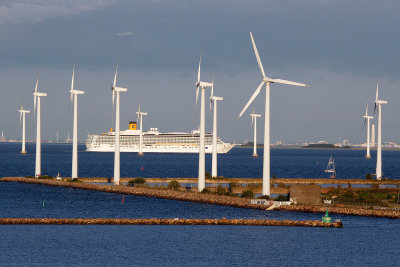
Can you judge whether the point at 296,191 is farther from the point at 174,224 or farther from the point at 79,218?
the point at 79,218

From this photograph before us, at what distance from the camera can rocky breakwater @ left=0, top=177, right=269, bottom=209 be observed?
75125 millimetres

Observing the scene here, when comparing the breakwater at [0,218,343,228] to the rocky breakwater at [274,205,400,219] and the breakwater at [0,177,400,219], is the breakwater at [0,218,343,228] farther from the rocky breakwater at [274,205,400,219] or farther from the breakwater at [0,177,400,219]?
the breakwater at [0,177,400,219]

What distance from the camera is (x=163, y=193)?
279 feet

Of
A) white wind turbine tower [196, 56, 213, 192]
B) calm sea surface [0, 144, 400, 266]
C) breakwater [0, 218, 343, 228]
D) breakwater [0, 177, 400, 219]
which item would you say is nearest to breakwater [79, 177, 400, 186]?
breakwater [0, 177, 400, 219]

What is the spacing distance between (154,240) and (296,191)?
23.6 metres

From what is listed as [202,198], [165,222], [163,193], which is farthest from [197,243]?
[163,193]

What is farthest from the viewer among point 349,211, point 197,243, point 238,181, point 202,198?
point 238,181

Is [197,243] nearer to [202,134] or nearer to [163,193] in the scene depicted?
[202,134]

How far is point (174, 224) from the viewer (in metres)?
61.2

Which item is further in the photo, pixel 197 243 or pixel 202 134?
pixel 202 134

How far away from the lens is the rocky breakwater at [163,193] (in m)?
75.1

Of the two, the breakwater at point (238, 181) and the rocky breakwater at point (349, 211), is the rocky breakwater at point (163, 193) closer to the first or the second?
the rocky breakwater at point (349, 211)

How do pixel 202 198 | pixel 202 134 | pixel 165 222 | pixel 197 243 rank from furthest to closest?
1. pixel 202 134
2. pixel 202 198
3. pixel 165 222
4. pixel 197 243

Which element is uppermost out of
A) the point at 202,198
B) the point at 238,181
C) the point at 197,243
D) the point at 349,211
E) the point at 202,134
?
the point at 202,134
